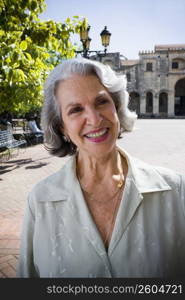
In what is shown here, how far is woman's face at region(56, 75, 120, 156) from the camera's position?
5.07 ft

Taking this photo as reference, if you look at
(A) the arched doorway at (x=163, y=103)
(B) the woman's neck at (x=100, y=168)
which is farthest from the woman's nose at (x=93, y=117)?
(A) the arched doorway at (x=163, y=103)

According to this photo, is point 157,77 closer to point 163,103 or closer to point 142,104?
point 163,103

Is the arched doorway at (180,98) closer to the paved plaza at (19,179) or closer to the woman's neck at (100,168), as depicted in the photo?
the paved plaza at (19,179)

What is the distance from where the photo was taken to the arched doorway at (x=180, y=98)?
152ft

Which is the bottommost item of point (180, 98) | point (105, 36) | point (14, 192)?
point (14, 192)

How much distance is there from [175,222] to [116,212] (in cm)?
38

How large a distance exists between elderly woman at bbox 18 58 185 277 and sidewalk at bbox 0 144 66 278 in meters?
1.79

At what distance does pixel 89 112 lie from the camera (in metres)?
1.54

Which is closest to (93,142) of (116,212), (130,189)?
(130,189)

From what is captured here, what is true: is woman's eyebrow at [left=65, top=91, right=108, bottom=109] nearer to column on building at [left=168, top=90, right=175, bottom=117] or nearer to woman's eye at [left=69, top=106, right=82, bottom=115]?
woman's eye at [left=69, top=106, right=82, bottom=115]

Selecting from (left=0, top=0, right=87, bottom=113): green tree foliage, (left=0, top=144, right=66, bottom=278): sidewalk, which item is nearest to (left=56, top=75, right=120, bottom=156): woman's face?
(left=0, top=144, right=66, bottom=278): sidewalk

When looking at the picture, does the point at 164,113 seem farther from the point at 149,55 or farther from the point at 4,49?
the point at 4,49

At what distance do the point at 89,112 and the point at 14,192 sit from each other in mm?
4921

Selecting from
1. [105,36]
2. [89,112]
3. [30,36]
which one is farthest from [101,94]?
[105,36]
